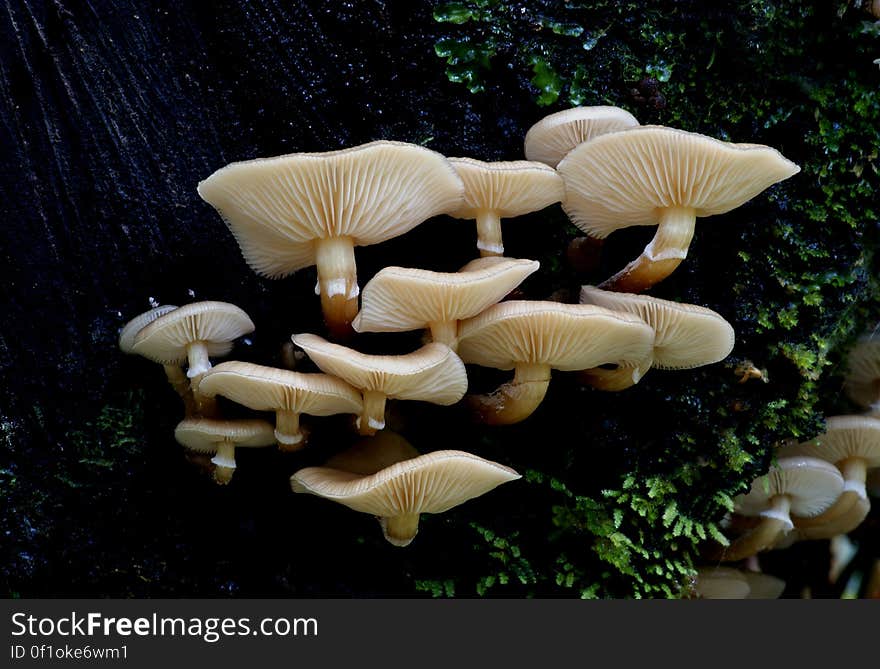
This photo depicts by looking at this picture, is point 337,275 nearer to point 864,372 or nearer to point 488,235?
point 488,235

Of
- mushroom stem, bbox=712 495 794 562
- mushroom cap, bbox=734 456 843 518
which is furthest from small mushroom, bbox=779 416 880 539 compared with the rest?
mushroom stem, bbox=712 495 794 562

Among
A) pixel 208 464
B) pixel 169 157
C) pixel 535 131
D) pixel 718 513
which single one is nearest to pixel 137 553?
pixel 208 464

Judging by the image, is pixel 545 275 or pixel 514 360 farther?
pixel 545 275

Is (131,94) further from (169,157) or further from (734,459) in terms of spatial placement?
(734,459)

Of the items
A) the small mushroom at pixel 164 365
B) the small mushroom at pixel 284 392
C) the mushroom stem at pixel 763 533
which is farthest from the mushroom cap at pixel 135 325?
the mushroom stem at pixel 763 533

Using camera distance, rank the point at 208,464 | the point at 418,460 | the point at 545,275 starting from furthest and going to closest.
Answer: the point at 545,275
the point at 208,464
the point at 418,460

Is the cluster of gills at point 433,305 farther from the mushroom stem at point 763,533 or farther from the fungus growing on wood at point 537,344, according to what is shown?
the mushroom stem at point 763,533
